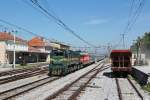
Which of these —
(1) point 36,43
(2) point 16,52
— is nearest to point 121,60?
(2) point 16,52

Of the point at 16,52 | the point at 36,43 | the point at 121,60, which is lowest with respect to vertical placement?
the point at 121,60

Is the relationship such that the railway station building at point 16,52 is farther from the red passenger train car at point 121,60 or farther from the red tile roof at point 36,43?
the red passenger train car at point 121,60

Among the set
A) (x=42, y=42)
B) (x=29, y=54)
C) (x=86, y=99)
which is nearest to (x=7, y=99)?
(x=86, y=99)

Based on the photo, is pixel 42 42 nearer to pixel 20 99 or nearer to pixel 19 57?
pixel 19 57

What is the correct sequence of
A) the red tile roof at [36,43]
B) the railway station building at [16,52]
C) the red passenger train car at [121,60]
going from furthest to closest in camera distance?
1. the red tile roof at [36,43]
2. the railway station building at [16,52]
3. the red passenger train car at [121,60]

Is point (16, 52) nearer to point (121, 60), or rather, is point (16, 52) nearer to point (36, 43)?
point (36, 43)

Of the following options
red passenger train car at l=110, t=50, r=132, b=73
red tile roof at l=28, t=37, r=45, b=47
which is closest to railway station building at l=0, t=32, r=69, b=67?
red tile roof at l=28, t=37, r=45, b=47

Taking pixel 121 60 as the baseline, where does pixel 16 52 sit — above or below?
above

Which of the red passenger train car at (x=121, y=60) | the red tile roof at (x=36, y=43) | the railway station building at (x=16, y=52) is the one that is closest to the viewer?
the red passenger train car at (x=121, y=60)

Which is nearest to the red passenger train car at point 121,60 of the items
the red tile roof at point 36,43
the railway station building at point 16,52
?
the railway station building at point 16,52

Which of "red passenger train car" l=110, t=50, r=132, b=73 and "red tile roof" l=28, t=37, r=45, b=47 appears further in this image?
"red tile roof" l=28, t=37, r=45, b=47

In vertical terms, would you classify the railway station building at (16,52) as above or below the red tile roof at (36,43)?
below

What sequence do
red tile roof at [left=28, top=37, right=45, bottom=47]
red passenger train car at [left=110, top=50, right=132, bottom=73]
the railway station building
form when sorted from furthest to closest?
red tile roof at [left=28, top=37, right=45, bottom=47] < the railway station building < red passenger train car at [left=110, top=50, right=132, bottom=73]

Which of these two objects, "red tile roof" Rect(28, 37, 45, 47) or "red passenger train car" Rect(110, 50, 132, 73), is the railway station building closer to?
"red tile roof" Rect(28, 37, 45, 47)
